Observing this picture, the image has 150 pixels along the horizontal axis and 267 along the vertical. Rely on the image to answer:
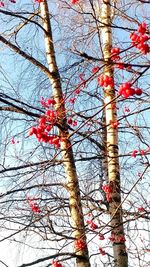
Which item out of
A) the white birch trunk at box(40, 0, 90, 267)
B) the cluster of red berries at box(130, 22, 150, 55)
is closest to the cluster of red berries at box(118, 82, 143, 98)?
the cluster of red berries at box(130, 22, 150, 55)

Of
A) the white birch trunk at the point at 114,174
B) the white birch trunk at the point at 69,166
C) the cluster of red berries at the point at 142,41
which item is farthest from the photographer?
the white birch trunk at the point at 69,166

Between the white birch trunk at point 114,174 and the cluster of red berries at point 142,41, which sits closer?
the cluster of red berries at point 142,41

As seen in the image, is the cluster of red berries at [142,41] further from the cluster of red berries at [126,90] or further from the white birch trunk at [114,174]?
the white birch trunk at [114,174]

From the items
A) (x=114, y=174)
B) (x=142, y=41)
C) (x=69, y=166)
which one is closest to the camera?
(x=142, y=41)

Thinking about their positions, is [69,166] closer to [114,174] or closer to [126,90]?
[114,174]

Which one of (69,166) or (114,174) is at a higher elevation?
(69,166)

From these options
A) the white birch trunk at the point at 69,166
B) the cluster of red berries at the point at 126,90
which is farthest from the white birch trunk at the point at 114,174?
the cluster of red berries at the point at 126,90

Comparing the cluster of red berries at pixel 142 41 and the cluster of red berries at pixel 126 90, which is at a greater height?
the cluster of red berries at pixel 142 41

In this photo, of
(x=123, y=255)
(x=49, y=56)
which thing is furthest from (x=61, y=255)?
(x=49, y=56)

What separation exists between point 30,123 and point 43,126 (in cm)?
227

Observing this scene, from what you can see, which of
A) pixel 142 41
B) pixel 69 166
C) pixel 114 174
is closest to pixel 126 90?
pixel 142 41

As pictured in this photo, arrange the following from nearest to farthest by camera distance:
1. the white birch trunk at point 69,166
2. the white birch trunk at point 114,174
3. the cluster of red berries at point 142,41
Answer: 1. the cluster of red berries at point 142,41
2. the white birch trunk at point 114,174
3. the white birch trunk at point 69,166

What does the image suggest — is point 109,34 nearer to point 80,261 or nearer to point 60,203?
point 60,203

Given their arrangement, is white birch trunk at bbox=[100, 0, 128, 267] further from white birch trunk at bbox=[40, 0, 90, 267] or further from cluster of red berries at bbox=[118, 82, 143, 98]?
cluster of red berries at bbox=[118, 82, 143, 98]
